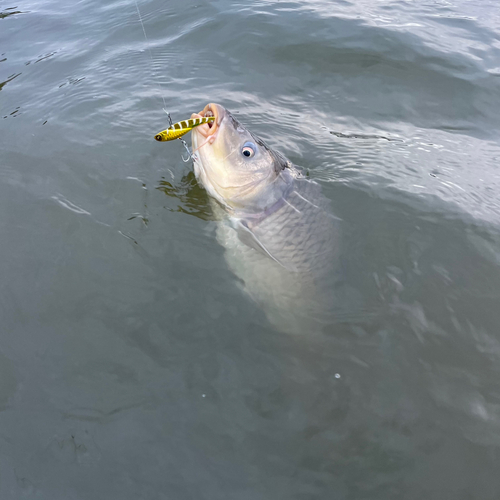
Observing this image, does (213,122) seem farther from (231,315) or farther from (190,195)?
(231,315)

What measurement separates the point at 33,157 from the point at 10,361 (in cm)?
228

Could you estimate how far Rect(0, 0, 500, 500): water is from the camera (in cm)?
198

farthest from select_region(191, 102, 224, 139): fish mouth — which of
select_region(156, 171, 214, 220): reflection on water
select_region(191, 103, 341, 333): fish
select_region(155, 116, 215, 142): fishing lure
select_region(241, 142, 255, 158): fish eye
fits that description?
select_region(156, 171, 214, 220): reflection on water

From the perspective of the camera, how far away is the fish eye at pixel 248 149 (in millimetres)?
3133

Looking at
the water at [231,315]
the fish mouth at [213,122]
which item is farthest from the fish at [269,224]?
the water at [231,315]

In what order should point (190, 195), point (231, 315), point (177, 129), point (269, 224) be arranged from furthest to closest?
point (190, 195)
point (269, 224)
point (177, 129)
point (231, 315)

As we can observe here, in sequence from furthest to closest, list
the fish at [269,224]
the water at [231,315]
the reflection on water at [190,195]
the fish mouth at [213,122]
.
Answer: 1. the reflection on water at [190,195]
2. the fish mouth at [213,122]
3. the fish at [269,224]
4. the water at [231,315]

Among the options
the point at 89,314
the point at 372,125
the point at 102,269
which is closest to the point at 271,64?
the point at 372,125

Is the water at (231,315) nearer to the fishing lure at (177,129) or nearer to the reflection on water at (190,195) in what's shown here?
the reflection on water at (190,195)

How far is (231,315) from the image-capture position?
2.65 meters

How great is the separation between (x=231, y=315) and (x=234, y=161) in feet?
3.97

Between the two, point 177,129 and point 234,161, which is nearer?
point 177,129

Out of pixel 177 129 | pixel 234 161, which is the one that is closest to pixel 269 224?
pixel 234 161

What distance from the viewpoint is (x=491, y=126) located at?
494cm
